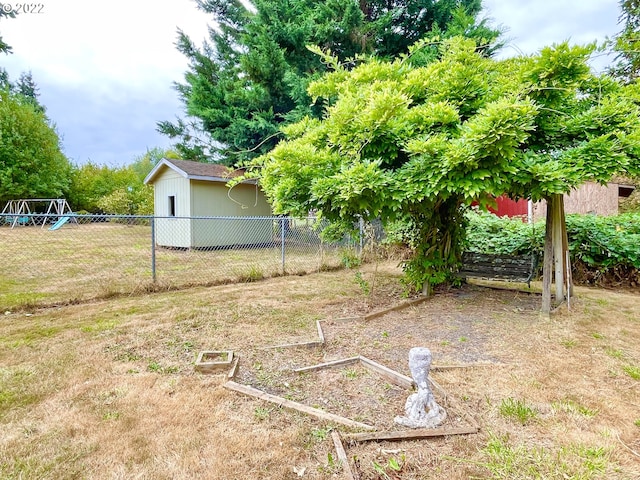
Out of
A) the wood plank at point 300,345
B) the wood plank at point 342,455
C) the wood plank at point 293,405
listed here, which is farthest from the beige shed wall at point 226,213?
the wood plank at point 342,455

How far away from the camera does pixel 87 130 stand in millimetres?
35188

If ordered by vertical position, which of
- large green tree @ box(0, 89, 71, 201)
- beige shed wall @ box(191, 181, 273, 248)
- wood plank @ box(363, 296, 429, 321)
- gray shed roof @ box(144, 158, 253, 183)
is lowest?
wood plank @ box(363, 296, 429, 321)

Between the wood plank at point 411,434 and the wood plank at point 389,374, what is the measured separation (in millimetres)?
539

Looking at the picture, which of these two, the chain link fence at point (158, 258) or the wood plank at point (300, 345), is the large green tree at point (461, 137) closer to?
the wood plank at point (300, 345)

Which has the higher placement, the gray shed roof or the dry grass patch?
the gray shed roof

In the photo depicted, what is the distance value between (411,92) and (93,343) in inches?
188

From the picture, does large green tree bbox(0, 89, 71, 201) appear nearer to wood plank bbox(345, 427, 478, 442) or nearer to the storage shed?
the storage shed

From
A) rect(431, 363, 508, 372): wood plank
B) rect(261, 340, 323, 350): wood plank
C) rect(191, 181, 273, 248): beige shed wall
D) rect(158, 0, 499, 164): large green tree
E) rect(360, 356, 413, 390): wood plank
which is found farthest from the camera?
rect(158, 0, 499, 164): large green tree

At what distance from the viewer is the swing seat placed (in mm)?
5368

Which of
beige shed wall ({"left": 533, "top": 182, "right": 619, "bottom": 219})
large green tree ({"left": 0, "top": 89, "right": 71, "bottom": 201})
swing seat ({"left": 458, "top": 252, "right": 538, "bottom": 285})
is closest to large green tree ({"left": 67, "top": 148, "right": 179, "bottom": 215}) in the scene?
large green tree ({"left": 0, "top": 89, "right": 71, "bottom": 201})

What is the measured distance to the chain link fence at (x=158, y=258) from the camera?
223 inches

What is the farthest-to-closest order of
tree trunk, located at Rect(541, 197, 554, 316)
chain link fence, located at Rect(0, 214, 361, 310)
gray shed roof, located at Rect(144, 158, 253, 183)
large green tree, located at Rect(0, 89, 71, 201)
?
1. large green tree, located at Rect(0, 89, 71, 201)
2. gray shed roof, located at Rect(144, 158, 253, 183)
3. chain link fence, located at Rect(0, 214, 361, 310)
4. tree trunk, located at Rect(541, 197, 554, 316)

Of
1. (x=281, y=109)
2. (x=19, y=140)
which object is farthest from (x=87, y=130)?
(x=281, y=109)

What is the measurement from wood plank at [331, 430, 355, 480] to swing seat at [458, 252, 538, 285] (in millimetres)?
4373
